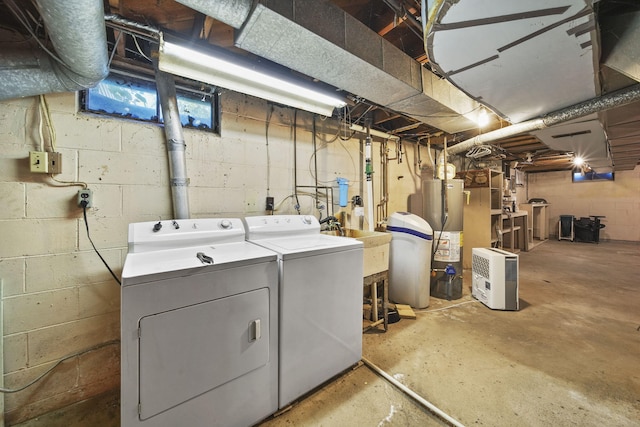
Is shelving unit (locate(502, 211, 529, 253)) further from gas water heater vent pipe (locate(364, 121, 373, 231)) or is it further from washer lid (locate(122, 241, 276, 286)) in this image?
washer lid (locate(122, 241, 276, 286))

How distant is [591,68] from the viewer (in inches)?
60.4

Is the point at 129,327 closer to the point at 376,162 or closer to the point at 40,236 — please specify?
the point at 40,236

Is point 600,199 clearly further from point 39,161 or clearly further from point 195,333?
point 39,161

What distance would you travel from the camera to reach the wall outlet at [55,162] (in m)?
1.45

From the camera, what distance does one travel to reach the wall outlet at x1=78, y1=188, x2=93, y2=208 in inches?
60.3

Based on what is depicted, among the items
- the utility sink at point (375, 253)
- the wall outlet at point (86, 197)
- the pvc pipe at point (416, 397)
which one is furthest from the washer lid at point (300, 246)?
the wall outlet at point (86, 197)

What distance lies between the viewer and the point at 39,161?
1.41m

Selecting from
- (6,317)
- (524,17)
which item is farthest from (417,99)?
(6,317)

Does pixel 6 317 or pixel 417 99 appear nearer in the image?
pixel 6 317

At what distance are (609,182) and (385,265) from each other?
9317 millimetres

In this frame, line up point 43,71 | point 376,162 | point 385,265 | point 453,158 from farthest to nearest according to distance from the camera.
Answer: point 453,158 < point 376,162 < point 385,265 < point 43,71

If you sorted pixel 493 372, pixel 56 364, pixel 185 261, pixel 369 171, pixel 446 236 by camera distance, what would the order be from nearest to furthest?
pixel 185 261, pixel 56 364, pixel 493 372, pixel 369 171, pixel 446 236

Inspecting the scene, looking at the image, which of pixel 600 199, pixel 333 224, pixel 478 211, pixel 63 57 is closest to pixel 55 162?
pixel 63 57

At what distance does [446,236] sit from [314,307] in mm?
2286
